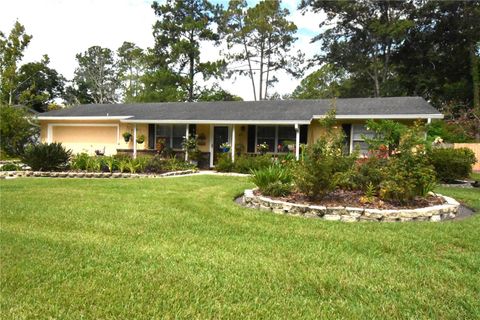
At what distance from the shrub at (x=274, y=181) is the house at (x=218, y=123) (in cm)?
623

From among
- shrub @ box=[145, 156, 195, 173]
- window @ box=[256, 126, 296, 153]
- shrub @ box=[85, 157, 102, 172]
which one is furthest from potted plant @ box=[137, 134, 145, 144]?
window @ box=[256, 126, 296, 153]

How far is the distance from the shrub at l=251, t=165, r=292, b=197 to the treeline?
2352cm

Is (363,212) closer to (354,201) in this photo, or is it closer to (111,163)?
(354,201)

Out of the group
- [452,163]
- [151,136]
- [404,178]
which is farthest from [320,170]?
[151,136]

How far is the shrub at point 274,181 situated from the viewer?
732 centimetres

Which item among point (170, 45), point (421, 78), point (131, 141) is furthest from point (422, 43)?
point (131, 141)

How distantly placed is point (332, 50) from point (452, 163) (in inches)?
919

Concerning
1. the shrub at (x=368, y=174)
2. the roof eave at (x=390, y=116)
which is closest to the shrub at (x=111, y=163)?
the roof eave at (x=390, y=116)

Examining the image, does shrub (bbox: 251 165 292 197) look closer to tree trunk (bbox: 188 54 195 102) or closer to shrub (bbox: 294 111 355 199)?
shrub (bbox: 294 111 355 199)

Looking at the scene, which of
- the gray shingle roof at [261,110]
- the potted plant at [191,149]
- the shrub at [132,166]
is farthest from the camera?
the potted plant at [191,149]

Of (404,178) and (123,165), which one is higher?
(404,178)

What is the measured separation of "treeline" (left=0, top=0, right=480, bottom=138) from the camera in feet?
93.5

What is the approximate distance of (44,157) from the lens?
1300cm

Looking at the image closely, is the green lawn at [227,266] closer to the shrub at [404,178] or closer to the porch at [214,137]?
the shrub at [404,178]
